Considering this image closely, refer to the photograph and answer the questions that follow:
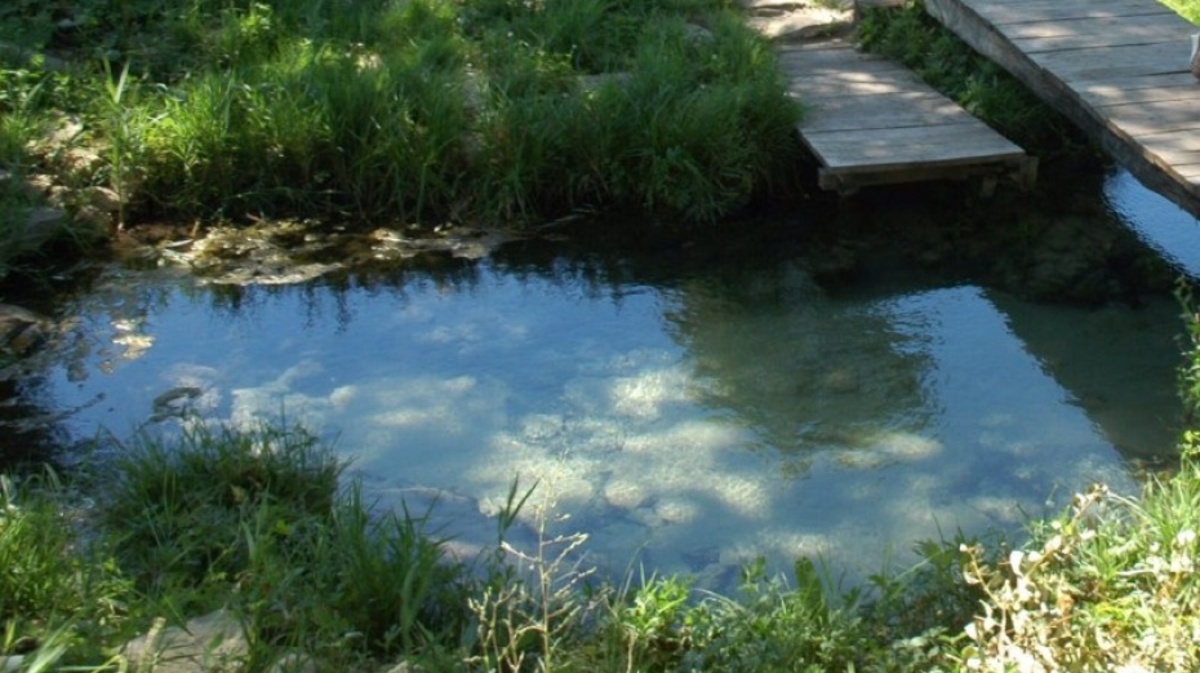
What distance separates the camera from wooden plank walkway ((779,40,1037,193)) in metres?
7.50

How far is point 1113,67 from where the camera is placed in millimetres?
7402

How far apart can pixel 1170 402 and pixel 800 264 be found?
198 cm

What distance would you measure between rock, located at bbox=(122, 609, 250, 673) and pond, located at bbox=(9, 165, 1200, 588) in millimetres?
1201

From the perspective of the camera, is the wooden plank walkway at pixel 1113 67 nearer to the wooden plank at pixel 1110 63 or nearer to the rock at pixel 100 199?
the wooden plank at pixel 1110 63

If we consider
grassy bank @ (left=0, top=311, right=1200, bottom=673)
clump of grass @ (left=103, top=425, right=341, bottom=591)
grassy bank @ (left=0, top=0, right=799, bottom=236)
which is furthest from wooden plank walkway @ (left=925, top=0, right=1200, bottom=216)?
clump of grass @ (left=103, top=425, right=341, bottom=591)

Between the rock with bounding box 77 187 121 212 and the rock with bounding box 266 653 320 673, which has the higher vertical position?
the rock with bounding box 77 187 121 212

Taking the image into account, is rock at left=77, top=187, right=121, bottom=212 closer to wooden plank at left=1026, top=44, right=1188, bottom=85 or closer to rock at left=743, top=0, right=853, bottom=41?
rock at left=743, top=0, right=853, bottom=41

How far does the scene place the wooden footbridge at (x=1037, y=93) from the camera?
21.8 feet

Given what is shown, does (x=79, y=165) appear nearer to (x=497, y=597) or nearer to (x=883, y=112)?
(x=883, y=112)

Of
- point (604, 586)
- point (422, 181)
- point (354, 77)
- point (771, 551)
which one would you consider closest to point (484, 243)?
point (422, 181)

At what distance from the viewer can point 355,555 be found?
4434 mm

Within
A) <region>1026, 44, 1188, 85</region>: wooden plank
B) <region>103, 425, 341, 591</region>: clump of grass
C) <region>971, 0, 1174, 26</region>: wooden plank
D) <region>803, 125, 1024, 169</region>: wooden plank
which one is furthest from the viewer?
<region>971, 0, 1174, 26</region>: wooden plank

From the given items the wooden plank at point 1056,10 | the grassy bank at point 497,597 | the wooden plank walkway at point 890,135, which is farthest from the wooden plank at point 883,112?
the grassy bank at point 497,597

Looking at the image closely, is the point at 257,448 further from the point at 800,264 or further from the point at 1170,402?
the point at 1170,402
